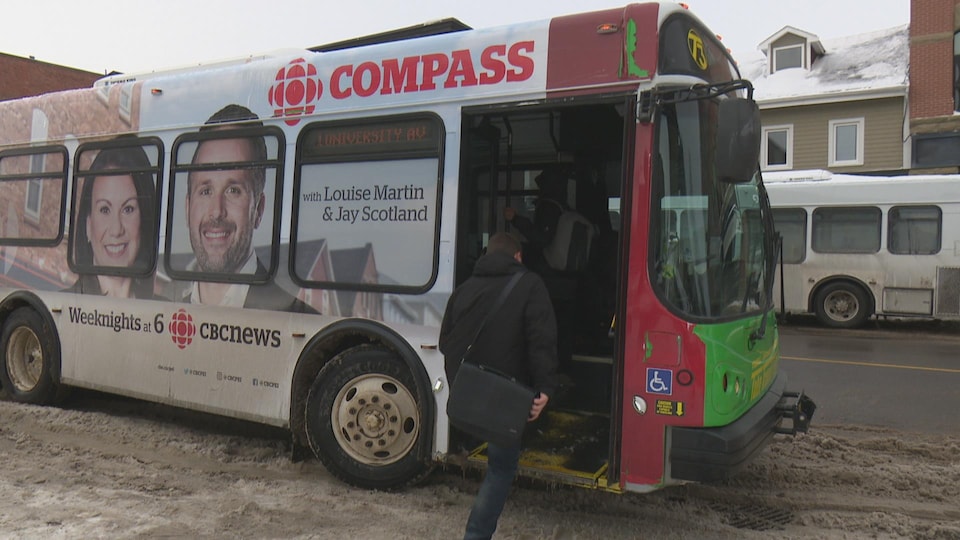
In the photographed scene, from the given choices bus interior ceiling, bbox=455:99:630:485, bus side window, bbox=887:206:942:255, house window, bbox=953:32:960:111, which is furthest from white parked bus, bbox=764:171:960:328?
house window, bbox=953:32:960:111

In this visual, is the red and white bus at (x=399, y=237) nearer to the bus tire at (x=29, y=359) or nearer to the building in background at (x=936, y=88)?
the bus tire at (x=29, y=359)

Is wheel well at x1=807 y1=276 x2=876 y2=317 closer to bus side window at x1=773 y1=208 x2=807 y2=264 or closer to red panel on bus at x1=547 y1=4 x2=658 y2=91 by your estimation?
bus side window at x1=773 y1=208 x2=807 y2=264

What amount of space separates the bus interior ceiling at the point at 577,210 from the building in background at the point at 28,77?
86.0 ft

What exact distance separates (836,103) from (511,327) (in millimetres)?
24008

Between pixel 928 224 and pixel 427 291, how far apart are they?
42.9 ft

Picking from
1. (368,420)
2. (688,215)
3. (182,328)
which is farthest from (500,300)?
(182,328)

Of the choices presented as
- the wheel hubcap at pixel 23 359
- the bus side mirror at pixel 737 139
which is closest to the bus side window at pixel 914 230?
the bus side mirror at pixel 737 139

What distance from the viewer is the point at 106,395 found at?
7.75 m

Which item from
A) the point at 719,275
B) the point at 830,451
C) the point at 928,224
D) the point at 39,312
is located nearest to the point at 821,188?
the point at 928,224

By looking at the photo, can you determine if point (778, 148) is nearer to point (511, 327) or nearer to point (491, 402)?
point (511, 327)

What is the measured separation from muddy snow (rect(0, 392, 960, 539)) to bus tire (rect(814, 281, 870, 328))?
9.34m

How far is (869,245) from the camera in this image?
1495 cm

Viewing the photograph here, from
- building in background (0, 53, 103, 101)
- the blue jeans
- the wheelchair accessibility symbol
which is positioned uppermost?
building in background (0, 53, 103, 101)

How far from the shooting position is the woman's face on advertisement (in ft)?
20.4
